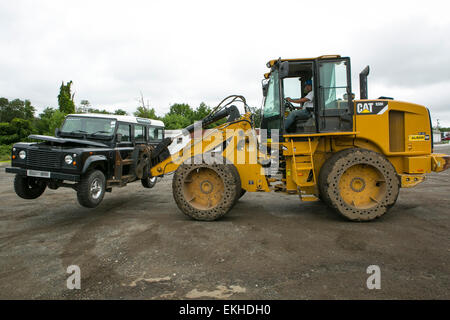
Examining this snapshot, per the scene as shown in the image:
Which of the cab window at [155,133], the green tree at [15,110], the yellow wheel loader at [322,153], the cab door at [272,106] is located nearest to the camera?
the yellow wheel loader at [322,153]

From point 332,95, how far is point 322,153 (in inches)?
47.7

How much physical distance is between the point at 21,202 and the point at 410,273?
9.02 m

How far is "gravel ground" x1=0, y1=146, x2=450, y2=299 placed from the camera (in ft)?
9.21

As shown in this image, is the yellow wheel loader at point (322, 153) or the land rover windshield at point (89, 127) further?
the land rover windshield at point (89, 127)

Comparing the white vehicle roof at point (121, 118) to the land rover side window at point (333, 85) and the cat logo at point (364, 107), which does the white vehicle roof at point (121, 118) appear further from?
the cat logo at point (364, 107)

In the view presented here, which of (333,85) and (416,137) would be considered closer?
(333,85)

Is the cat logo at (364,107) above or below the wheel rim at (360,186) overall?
above

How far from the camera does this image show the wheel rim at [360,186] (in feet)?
16.8

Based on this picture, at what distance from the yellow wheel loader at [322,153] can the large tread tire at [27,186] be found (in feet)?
9.85

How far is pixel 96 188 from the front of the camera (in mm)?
5273

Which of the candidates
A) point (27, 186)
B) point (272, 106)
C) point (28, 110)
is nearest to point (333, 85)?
point (272, 106)

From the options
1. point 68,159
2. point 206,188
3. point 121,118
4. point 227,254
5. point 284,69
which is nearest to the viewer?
point 227,254

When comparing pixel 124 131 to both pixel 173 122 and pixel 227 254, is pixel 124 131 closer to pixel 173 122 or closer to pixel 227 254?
pixel 227 254

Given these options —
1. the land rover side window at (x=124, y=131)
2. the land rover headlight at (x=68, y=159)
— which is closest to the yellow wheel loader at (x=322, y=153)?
the land rover headlight at (x=68, y=159)
